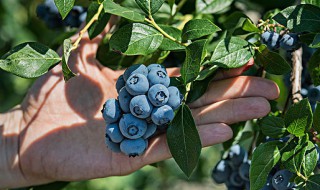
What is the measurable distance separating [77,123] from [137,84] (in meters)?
0.57

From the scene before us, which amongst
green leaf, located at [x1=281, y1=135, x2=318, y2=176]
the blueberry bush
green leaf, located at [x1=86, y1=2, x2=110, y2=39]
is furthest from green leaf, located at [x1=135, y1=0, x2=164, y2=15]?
green leaf, located at [x1=281, y1=135, x2=318, y2=176]

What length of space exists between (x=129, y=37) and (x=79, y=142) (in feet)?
1.84

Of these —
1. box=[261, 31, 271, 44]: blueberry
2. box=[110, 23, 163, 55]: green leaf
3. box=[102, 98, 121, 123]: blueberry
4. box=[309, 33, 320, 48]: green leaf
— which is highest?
box=[309, 33, 320, 48]: green leaf

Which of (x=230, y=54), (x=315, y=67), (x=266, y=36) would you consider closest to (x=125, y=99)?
(x=230, y=54)

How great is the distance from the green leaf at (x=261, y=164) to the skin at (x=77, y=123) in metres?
0.23

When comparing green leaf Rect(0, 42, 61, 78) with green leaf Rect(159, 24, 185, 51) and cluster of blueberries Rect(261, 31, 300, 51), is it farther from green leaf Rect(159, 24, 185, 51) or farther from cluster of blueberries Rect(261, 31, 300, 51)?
cluster of blueberries Rect(261, 31, 300, 51)

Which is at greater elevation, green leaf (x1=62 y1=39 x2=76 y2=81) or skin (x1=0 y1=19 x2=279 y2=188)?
green leaf (x1=62 y1=39 x2=76 y2=81)

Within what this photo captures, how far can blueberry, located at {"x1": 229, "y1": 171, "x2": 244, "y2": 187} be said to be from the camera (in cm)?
164

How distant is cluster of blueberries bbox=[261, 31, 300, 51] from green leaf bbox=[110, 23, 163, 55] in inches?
10.3

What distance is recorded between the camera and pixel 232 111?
1482 mm

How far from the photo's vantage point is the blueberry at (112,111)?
127cm

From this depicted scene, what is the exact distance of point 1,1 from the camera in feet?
10.3

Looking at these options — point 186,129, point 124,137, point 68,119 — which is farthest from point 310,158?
point 68,119

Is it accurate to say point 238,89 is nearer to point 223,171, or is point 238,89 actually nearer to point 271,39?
point 271,39
